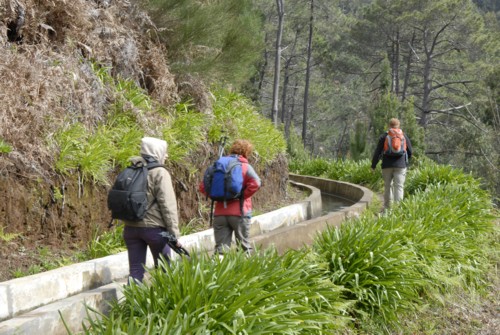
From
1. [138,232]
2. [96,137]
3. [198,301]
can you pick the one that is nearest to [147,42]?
[96,137]

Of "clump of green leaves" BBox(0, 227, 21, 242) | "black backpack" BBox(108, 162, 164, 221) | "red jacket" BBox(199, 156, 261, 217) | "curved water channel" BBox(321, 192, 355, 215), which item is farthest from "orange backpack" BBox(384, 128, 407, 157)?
"clump of green leaves" BBox(0, 227, 21, 242)

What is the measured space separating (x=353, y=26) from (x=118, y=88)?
2932 centimetres

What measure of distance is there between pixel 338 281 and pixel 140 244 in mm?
1943

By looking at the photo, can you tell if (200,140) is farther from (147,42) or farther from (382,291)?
(382,291)

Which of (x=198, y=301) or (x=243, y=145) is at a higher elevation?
(x=243, y=145)

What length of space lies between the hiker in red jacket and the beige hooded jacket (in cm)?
110

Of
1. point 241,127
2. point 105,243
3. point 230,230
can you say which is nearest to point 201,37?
point 241,127

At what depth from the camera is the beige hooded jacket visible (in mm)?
4965

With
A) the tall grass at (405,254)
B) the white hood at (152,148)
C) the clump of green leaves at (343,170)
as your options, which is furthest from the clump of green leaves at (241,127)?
the white hood at (152,148)

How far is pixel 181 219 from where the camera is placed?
8.31 m

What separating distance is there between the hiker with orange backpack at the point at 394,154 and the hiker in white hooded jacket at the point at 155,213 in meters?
5.93

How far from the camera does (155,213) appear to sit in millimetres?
5016

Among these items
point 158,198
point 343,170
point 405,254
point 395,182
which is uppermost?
point 158,198

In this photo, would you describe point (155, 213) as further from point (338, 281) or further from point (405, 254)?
point (405, 254)
